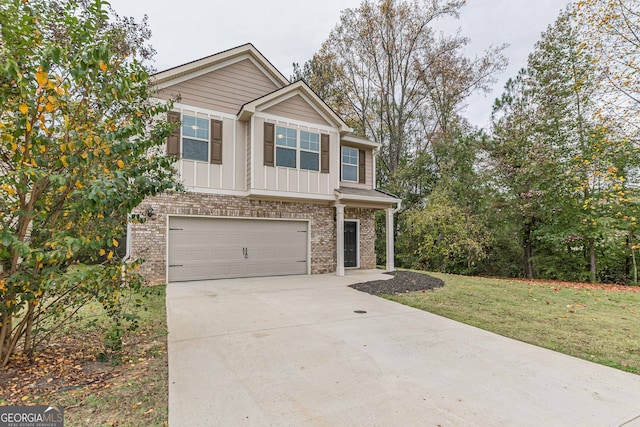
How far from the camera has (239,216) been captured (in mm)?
9906

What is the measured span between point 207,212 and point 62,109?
250 inches

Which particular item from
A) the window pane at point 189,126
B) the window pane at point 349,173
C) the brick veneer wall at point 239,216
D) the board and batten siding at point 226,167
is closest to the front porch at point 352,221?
the brick veneer wall at point 239,216

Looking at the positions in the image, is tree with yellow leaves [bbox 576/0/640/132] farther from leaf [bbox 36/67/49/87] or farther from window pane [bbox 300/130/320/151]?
leaf [bbox 36/67/49/87]

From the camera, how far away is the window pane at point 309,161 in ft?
34.5

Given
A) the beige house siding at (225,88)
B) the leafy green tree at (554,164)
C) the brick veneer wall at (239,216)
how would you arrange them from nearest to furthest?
1. the brick veneer wall at (239,216)
2. the beige house siding at (225,88)
3. the leafy green tree at (554,164)

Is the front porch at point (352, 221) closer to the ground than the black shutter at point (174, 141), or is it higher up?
closer to the ground

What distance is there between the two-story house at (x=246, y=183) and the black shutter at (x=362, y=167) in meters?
1.32

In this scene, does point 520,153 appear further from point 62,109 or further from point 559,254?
point 62,109

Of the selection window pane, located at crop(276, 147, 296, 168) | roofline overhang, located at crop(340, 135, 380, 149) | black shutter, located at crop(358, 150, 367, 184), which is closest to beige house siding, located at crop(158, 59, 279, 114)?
window pane, located at crop(276, 147, 296, 168)

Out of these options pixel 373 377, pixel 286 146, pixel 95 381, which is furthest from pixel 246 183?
pixel 373 377

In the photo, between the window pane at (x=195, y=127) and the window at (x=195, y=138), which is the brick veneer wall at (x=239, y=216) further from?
the window pane at (x=195, y=127)

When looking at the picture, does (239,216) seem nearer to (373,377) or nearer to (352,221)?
(352,221)

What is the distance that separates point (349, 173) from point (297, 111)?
332cm

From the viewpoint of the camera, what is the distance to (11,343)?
3297mm
